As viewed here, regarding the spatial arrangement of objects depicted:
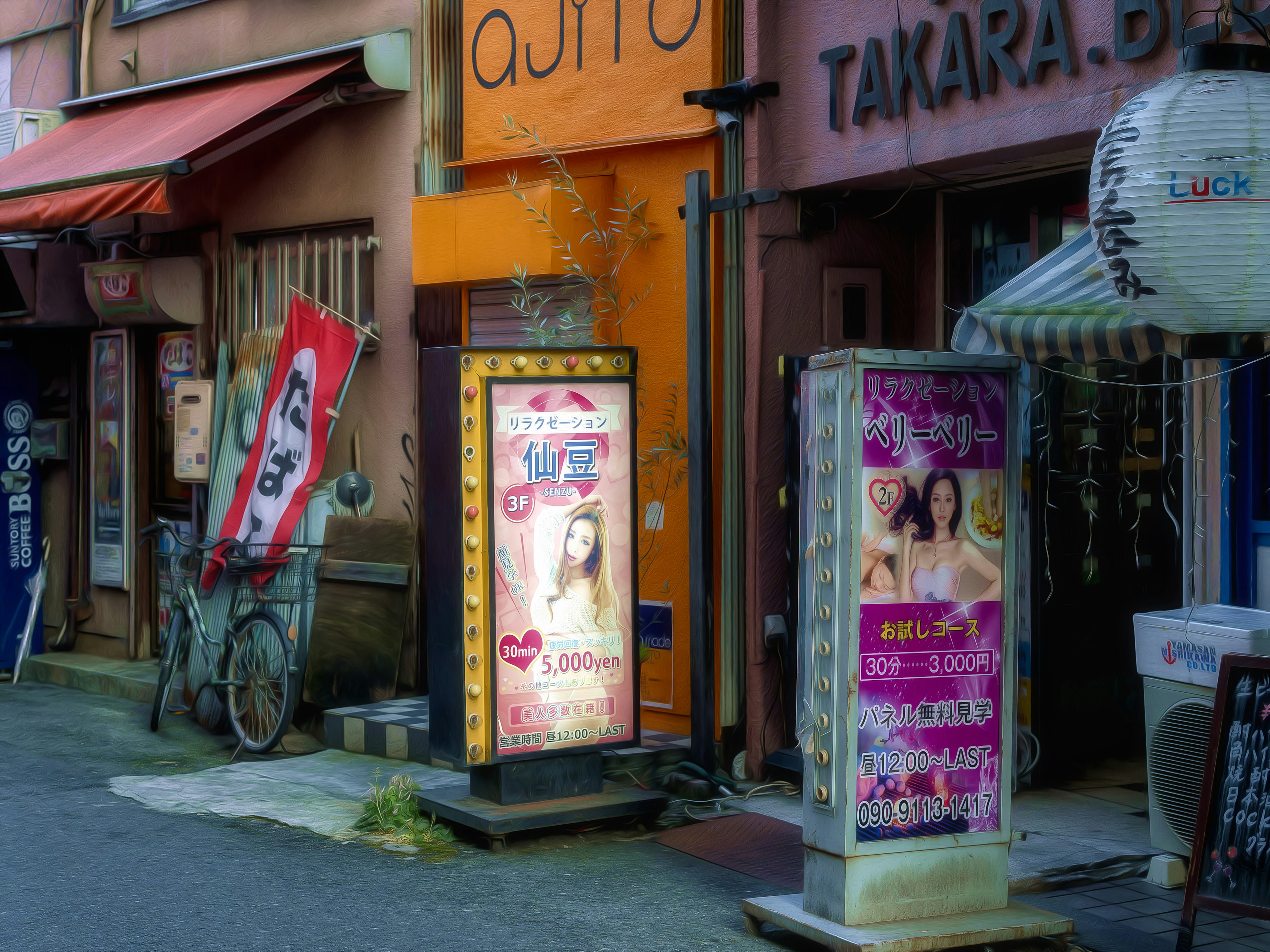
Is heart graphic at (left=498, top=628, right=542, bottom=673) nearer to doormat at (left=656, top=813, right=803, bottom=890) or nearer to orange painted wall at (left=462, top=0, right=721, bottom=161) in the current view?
doormat at (left=656, top=813, right=803, bottom=890)

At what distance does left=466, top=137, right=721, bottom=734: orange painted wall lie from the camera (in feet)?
26.1

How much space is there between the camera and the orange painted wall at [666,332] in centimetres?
795

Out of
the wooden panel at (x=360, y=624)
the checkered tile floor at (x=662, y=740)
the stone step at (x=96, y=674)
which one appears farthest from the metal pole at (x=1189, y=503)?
the stone step at (x=96, y=674)

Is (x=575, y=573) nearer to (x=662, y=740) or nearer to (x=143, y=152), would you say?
(x=662, y=740)

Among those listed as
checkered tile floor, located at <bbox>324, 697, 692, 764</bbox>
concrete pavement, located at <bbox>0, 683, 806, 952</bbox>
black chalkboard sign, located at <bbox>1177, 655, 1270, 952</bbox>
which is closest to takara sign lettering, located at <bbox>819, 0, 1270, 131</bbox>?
black chalkboard sign, located at <bbox>1177, 655, 1270, 952</bbox>

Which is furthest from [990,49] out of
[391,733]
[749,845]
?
[391,733]

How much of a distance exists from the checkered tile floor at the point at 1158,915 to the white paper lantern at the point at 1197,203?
6.46 feet

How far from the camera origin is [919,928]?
15.5 ft

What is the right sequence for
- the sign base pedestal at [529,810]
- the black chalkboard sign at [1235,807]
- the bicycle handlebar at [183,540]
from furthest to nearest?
1. the bicycle handlebar at [183,540]
2. the sign base pedestal at [529,810]
3. the black chalkboard sign at [1235,807]

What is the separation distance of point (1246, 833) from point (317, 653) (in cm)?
560

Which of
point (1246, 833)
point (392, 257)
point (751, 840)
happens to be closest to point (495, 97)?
point (392, 257)

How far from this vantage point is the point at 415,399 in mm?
9219

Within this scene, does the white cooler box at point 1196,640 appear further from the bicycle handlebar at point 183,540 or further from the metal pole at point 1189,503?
the bicycle handlebar at point 183,540

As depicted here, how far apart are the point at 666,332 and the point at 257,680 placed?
3102 mm
